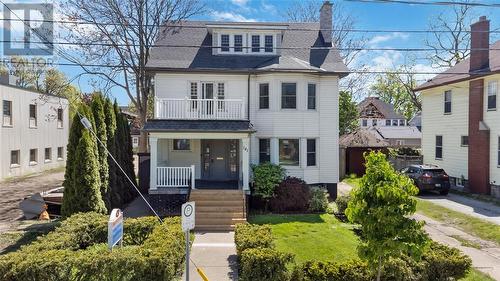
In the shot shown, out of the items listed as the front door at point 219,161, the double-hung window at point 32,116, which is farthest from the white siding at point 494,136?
the double-hung window at point 32,116

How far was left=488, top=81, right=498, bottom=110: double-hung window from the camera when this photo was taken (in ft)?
62.2

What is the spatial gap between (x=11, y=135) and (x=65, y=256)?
2270cm

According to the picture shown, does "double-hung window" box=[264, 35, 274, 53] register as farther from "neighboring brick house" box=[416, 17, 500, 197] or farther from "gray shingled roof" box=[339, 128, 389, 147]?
"gray shingled roof" box=[339, 128, 389, 147]

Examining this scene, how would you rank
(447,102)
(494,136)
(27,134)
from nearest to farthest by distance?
(494,136), (447,102), (27,134)

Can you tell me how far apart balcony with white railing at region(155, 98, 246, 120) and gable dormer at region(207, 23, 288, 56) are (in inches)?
136

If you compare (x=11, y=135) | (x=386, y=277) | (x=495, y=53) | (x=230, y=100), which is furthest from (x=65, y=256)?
(x=495, y=53)

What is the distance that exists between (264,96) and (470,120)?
1303 centimetres

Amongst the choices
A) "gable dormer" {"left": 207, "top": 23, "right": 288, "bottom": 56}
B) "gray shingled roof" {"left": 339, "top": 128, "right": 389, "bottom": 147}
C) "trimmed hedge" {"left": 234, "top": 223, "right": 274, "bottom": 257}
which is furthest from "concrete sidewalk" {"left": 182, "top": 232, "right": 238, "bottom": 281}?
"gray shingled roof" {"left": 339, "top": 128, "right": 389, "bottom": 147}

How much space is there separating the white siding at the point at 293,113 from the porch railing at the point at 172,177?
3.51m

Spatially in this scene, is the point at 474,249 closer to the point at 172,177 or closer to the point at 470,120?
the point at 172,177

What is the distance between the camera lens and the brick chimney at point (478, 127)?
1944cm

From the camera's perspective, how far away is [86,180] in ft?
41.9

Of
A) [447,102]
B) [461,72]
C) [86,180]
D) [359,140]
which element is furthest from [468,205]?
[86,180]

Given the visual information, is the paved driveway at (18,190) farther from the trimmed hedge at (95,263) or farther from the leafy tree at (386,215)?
the leafy tree at (386,215)
